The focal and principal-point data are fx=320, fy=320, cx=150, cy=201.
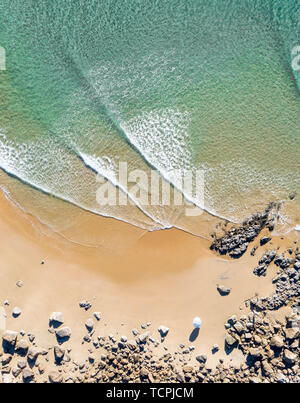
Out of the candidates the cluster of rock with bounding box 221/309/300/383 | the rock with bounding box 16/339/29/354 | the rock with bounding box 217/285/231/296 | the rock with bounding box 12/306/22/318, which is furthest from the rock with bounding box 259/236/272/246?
the rock with bounding box 16/339/29/354

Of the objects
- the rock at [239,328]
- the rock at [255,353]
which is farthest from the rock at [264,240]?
the rock at [255,353]

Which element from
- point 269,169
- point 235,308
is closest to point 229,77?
point 269,169

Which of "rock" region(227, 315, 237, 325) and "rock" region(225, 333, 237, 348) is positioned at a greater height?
"rock" region(227, 315, 237, 325)

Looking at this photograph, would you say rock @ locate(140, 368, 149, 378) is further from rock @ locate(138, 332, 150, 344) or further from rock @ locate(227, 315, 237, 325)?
rock @ locate(227, 315, 237, 325)

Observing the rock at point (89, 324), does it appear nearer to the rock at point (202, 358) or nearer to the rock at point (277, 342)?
the rock at point (202, 358)
